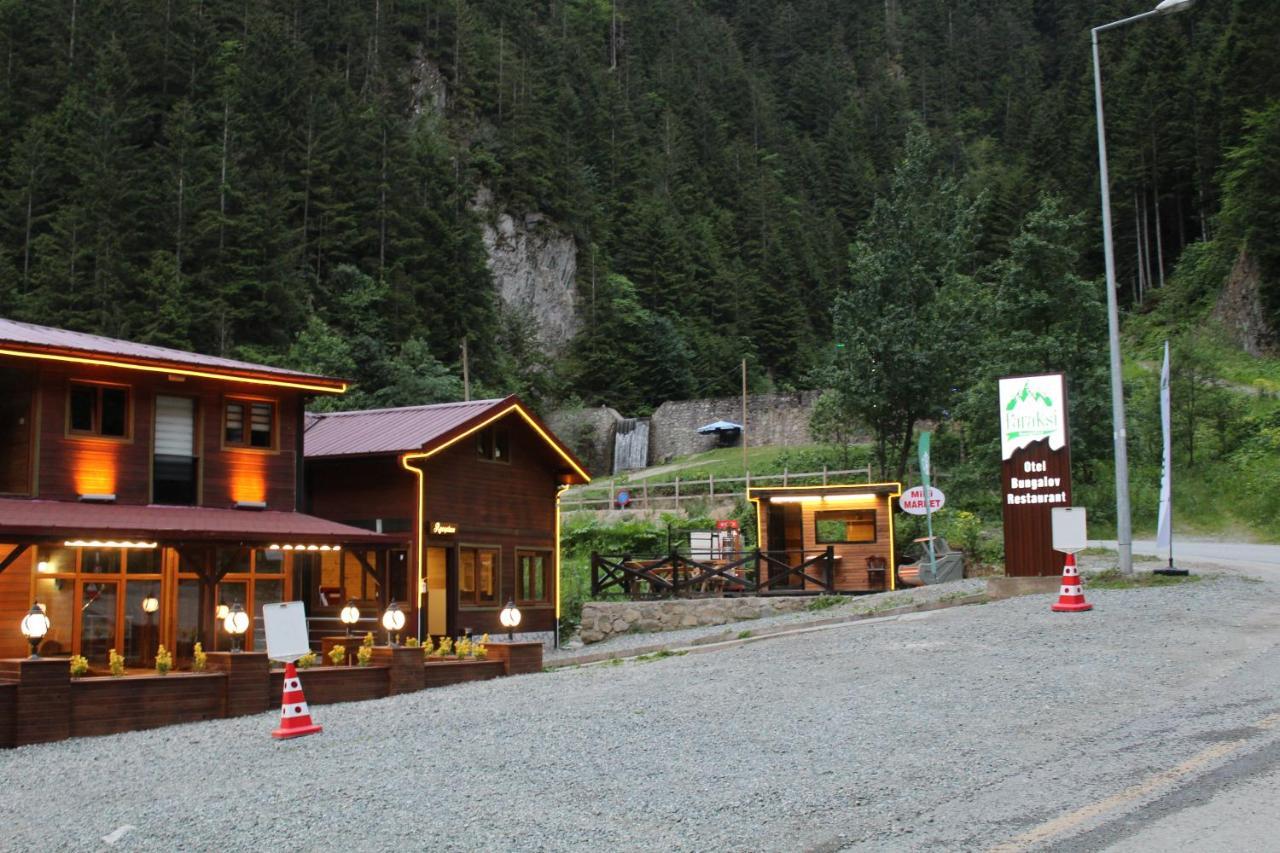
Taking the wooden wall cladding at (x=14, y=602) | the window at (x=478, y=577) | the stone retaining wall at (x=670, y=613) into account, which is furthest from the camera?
the stone retaining wall at (x=670, y=613)

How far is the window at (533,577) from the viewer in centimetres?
2884

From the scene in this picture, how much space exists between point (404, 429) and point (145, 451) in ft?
21.0

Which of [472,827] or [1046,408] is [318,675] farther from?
[1046,408]

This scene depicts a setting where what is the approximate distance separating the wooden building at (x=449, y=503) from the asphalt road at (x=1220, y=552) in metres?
13.4

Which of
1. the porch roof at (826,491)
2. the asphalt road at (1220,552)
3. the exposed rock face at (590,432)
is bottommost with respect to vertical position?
the asphalt road at (1220,552)

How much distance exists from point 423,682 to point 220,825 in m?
10.8

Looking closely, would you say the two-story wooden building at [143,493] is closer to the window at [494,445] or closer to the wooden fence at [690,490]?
the window at [494,445]

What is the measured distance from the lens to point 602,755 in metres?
11.0

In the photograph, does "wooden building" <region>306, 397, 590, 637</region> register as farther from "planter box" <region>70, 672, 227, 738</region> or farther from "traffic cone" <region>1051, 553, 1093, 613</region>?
"traffic cone" <region>1051, 553, 1093, 613</region>

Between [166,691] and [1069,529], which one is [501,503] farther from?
[1069,529]

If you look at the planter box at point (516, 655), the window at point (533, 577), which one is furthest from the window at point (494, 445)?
the planter box at point (516, 655)

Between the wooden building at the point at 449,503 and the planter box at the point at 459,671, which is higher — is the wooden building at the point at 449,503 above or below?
above

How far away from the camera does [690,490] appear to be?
162ft

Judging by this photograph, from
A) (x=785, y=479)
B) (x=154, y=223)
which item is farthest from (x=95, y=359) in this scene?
(x=154, y=223)
